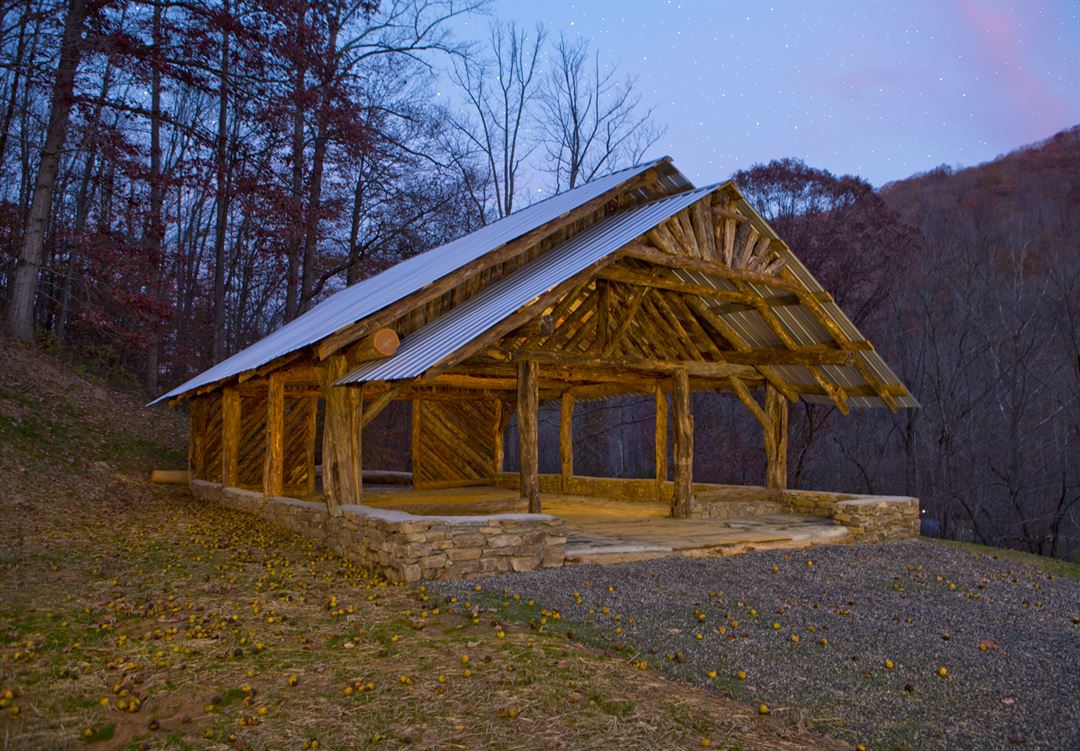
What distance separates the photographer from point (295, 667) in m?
4.75

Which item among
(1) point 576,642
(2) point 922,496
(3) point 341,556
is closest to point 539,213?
(3) point 341,556

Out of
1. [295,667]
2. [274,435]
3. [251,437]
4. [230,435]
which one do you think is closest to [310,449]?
[251,437]

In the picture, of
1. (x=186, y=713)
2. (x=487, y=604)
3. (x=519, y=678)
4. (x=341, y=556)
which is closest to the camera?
(x=186, y=713)

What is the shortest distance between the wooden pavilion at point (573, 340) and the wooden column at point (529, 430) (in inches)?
0.8

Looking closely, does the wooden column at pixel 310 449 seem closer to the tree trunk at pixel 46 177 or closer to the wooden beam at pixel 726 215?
the tree trunk at pixel 46 177

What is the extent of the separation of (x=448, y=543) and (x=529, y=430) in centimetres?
263

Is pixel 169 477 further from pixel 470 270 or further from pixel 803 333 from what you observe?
pixel 803 333

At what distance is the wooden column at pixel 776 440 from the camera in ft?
41.9

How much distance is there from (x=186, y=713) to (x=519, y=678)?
5.90ft

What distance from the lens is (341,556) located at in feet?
28.1

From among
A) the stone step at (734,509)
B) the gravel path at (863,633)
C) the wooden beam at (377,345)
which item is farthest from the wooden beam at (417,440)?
the gravel path at (863,633)

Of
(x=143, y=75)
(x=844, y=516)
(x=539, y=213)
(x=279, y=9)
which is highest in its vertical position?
(x=279, y=9)

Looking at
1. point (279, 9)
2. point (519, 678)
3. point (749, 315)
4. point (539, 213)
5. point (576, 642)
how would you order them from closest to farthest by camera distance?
point (519, 678), point (576, 642), point (539, 213), point (749, 315), point (279, 9)

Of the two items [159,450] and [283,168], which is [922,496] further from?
[283,168]
